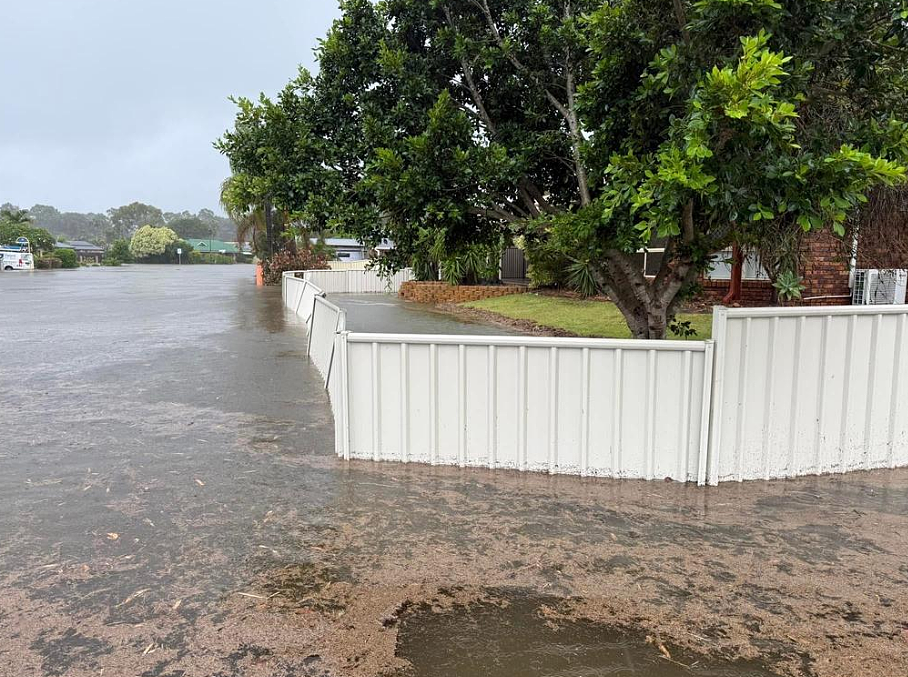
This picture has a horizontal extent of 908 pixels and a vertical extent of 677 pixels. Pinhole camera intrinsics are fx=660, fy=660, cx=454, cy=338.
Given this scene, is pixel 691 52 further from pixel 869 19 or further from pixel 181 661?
pixel 181 661

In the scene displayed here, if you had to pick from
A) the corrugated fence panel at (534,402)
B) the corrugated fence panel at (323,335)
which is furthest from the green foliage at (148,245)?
the corrugated fence panel at (534,402)

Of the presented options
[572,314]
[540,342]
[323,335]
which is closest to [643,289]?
[540,342]

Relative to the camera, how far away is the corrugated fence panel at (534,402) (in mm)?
4895

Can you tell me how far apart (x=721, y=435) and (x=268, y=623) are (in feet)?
11.3

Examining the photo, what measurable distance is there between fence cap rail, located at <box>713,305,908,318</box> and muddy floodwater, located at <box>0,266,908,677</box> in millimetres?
1281

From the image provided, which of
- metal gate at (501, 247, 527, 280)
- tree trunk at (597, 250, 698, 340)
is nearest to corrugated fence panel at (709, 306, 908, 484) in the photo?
tree trunk at (597, 250, 698, 340)

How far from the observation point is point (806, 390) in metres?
4.94

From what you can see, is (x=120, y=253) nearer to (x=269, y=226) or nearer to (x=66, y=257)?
(x=66, y=257)

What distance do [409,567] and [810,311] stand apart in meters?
3.43

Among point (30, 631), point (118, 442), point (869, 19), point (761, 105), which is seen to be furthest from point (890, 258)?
point (30, 631)

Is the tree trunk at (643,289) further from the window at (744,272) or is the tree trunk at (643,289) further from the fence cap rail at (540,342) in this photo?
the window at (744,272)

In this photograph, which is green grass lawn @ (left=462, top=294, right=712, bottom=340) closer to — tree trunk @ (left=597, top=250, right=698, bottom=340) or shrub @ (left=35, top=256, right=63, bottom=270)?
tree trunk @ (left=597, top=250, right=698, bottom=340)

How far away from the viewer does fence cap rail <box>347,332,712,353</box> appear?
482 centimetres

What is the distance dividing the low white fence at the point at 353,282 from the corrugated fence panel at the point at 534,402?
A: 24.3m
